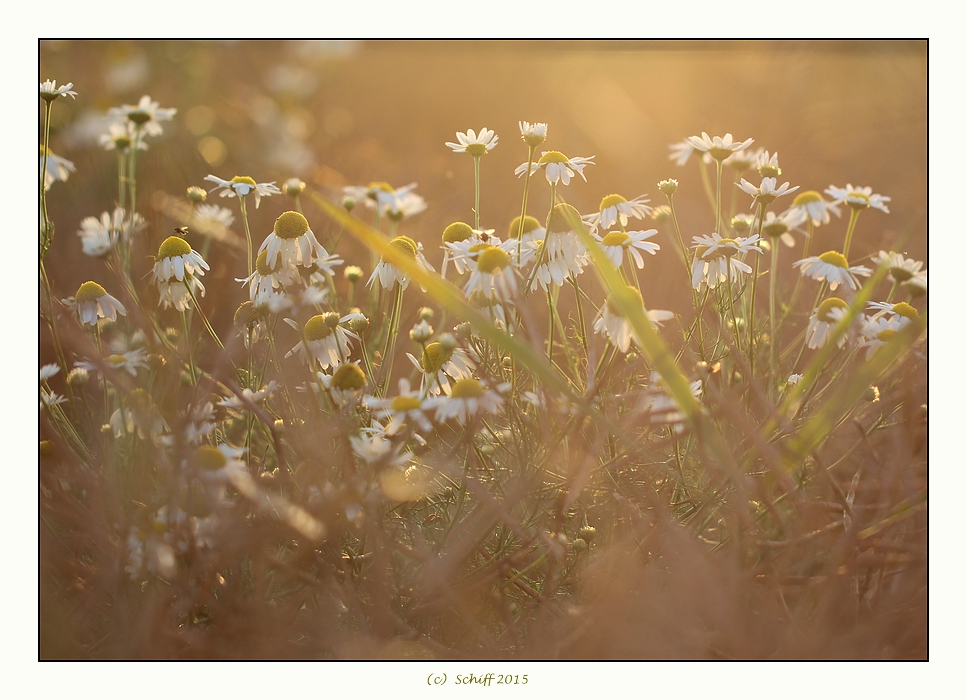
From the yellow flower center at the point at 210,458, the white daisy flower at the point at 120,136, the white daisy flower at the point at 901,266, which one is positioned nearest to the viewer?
the yellow flower center at the point at 210,458

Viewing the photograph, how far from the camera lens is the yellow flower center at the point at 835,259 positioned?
755 millimetres

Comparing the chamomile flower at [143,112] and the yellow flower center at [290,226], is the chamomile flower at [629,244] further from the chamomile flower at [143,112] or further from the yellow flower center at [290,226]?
the chamomile flower at [143,112]

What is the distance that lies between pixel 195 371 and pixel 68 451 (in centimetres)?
15

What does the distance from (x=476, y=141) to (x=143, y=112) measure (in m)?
0.43

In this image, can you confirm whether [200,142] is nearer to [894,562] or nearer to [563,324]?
[563,324]

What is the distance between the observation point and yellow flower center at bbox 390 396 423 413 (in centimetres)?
64

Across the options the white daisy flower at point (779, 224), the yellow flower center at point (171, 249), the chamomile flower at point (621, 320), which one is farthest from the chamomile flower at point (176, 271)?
the white daisy flower at point (779, 224)

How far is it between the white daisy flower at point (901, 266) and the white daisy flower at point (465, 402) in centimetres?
46

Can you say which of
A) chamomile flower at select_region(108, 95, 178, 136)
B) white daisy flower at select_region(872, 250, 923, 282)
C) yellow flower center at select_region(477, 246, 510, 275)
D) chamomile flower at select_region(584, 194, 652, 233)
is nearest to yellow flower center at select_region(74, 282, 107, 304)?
chamomile flower at select_region(108, 95, 178, 136)

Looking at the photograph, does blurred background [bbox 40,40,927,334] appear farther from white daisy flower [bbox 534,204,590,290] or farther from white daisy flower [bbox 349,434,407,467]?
white daisy flower [bbox 349,434,407,467]

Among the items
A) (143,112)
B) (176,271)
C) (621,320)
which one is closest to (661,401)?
(621,320)

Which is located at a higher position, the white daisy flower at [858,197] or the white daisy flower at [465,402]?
the white daisy flower at [858,197]
